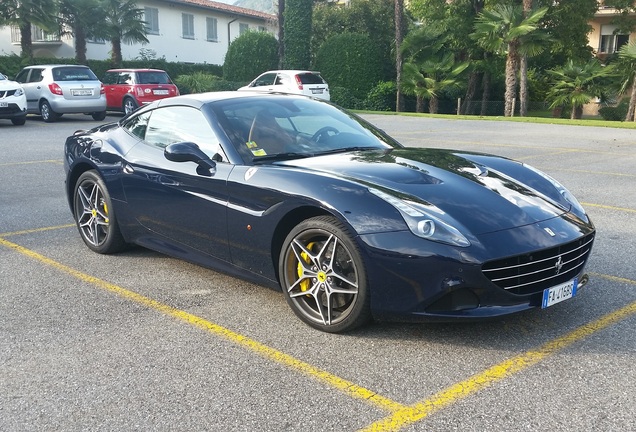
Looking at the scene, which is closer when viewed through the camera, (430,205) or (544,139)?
(430,205)

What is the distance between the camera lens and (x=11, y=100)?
19.9 meters

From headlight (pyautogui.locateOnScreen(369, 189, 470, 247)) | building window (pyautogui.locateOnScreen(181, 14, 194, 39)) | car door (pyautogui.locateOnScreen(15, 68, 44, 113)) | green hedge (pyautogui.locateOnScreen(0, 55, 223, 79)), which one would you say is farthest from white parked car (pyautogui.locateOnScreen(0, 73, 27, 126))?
building window (pyautogui.locateOnScreen(181, 14, 194, 39))

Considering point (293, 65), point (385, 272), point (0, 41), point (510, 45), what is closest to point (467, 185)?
point (385, 272)

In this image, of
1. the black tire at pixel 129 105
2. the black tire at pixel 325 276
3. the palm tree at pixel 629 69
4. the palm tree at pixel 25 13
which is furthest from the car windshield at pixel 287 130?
the palm tree at pixel 25 13

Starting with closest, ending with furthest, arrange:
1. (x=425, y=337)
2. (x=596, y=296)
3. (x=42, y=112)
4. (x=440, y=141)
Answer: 1. (x=425, y=337)
2. (x=596, y=296)
3. (x=440, y=141)
4. (x=42, y=112)

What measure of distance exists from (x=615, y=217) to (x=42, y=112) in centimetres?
1898

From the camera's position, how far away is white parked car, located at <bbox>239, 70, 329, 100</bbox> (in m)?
27.0

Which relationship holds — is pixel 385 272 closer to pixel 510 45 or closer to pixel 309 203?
pixel 309 203

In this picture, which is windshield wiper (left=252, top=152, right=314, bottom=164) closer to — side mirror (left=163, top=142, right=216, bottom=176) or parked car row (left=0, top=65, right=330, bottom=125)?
side mirror (left=163, top=142, right=216, bottom=176)

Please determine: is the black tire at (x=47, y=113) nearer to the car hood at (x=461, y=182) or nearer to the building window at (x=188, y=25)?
the car hood at (x=461, y=182)

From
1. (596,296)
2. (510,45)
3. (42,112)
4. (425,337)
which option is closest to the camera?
(425,337)

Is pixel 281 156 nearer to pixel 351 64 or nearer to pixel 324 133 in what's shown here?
pixel 324 133

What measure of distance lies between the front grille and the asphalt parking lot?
323mm

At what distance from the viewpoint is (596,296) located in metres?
4.84
